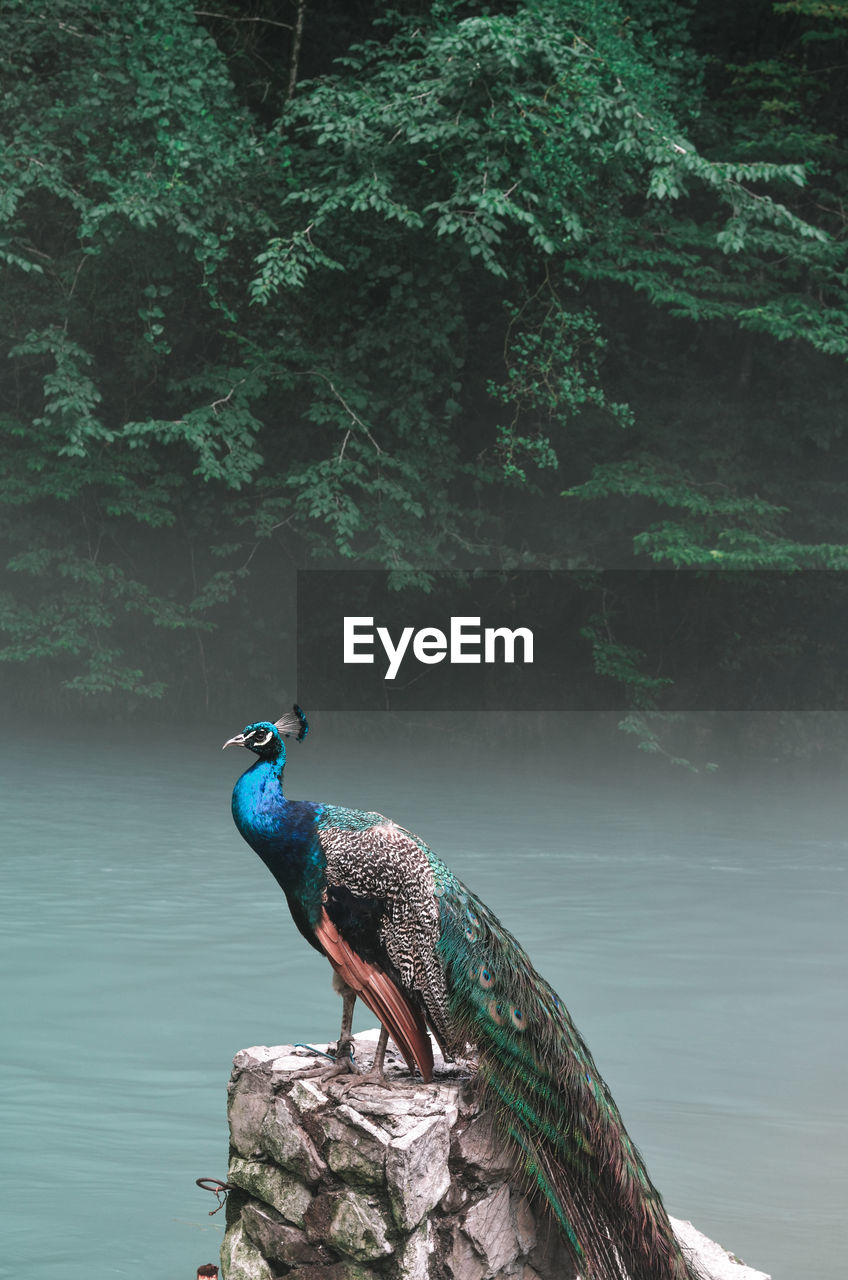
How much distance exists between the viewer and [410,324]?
1269 cm

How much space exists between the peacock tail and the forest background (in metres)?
8.80

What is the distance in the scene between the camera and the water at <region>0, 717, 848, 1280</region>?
421 cm

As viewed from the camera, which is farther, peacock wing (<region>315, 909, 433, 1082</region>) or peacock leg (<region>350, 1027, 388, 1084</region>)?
peacock leg (<region>350, 1027, 388, 1084</region>)

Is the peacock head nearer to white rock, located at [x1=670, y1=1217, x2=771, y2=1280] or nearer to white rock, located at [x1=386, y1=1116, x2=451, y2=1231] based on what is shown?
white rock, located at [x1=386, y1=1116, x2=451, y2=1231]

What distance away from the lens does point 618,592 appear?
14344 millimetres

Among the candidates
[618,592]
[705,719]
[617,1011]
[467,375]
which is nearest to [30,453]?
[467,375]

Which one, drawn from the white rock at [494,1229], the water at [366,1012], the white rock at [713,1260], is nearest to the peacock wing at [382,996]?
the white rock at [494,1229]

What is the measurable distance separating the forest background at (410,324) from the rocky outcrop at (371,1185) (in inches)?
348

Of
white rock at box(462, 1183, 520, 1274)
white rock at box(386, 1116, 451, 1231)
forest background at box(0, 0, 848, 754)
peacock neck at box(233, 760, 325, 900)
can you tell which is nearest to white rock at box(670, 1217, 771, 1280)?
white rock at box(462, 1183, 520, 1274)

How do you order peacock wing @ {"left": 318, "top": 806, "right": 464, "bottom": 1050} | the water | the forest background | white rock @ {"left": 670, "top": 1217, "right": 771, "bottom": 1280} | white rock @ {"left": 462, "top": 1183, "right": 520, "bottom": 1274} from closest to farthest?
1. peacock wing @ {"left": 318, "top": 806, "right": 464, "bottom": 1050}
2. white rock @ {"left": 462, "top": 1183, "right": 520, "bottom": 1274}
3. white rock @ {"left": 670, "top": 1217, "right": 771, "bottom": 1280}
4. the water
5. the forest background

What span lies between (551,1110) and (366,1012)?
428 cm

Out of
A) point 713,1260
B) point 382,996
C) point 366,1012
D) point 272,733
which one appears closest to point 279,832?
point 272,733

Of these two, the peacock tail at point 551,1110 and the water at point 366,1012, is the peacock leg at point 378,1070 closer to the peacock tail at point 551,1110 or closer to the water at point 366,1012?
the peacock tail at point 551,1110

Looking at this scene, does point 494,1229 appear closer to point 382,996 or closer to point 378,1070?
point 378,1070
